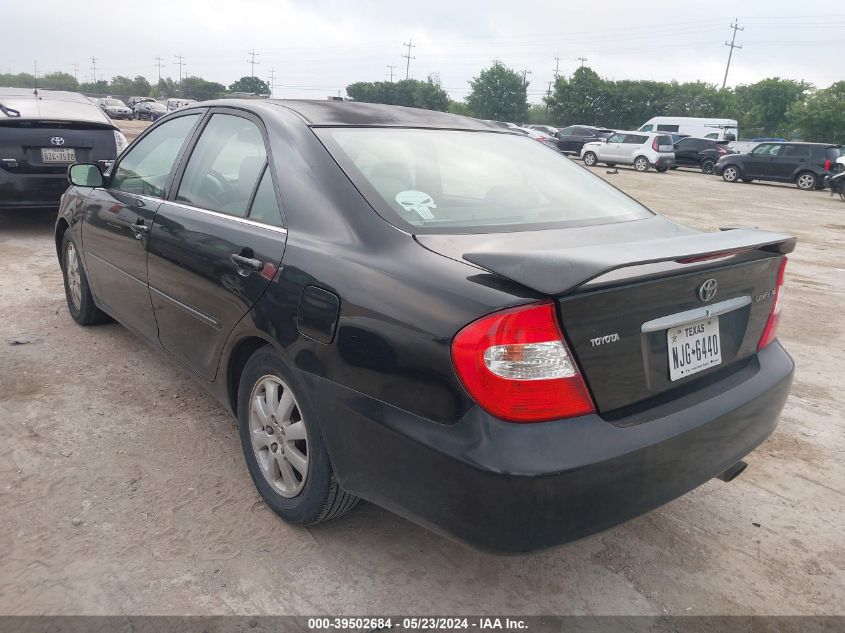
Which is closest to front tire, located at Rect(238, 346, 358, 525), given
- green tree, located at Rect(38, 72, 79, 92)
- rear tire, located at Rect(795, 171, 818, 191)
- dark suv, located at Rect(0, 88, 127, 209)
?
dark suv, located at Rect(0, 88, 127, 209)

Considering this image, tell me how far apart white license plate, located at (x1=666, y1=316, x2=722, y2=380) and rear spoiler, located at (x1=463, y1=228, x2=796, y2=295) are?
0.24 meters

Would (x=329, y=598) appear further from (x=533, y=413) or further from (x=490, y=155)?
(x=490, y=155)

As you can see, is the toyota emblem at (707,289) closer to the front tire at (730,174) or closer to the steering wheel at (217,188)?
the steering wheel at (217,188)

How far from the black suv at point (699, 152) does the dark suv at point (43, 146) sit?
86.1 ft

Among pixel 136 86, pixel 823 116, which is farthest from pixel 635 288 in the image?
pixel 136 86

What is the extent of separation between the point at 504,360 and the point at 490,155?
143 centimetres

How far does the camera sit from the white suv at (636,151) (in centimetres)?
2670

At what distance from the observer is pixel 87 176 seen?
3947 millimetres

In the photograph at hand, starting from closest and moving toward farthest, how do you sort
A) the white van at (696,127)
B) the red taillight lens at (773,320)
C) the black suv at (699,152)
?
the red taillight lens at (773,320) → the black suv at (699,152) → the white van at (696,127)

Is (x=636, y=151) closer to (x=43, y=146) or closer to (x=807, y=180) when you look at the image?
(x=807, y=180)

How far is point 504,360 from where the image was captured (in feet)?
5.81

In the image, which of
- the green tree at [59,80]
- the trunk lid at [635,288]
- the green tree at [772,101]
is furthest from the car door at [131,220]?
the green tree at [59,80]

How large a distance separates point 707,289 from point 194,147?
2.38 meters

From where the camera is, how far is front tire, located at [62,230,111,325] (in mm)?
4410
